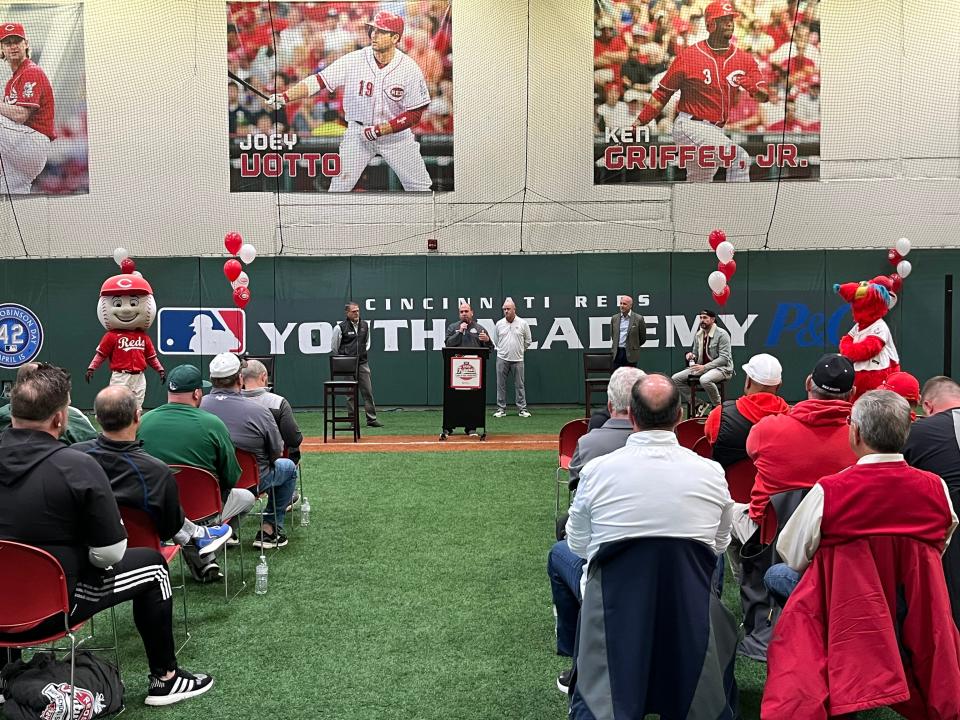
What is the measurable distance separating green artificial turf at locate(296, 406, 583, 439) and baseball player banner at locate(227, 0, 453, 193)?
4.03 metres

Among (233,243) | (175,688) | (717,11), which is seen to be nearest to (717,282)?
(717,11)

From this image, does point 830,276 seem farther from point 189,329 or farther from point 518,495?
point 189,329

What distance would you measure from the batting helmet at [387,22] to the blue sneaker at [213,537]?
41.1 feet

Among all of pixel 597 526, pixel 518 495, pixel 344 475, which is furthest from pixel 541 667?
pixel 344 475

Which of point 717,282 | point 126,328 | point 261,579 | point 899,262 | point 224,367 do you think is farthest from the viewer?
point 899,262

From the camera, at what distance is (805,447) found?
12.8ft

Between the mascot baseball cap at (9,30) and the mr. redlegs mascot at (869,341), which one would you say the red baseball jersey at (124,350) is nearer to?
the mr. redlegs mascot at (869,341)

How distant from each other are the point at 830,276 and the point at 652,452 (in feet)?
46.8

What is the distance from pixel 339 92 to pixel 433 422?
603cm

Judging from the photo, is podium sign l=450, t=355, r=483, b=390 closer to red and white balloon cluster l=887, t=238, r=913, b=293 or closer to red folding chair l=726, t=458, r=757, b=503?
red folding chair l=726, t=458, r=757, b=503

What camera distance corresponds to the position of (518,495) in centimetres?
816

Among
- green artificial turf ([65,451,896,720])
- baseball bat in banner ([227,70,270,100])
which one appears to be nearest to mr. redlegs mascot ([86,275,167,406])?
green artificial turf ([65,451,896,720])

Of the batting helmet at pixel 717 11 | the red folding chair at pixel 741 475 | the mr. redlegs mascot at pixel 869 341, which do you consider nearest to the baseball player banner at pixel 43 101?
the batting helmet at pixel 717 11

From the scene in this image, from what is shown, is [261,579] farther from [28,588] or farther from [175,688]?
[28,588]
